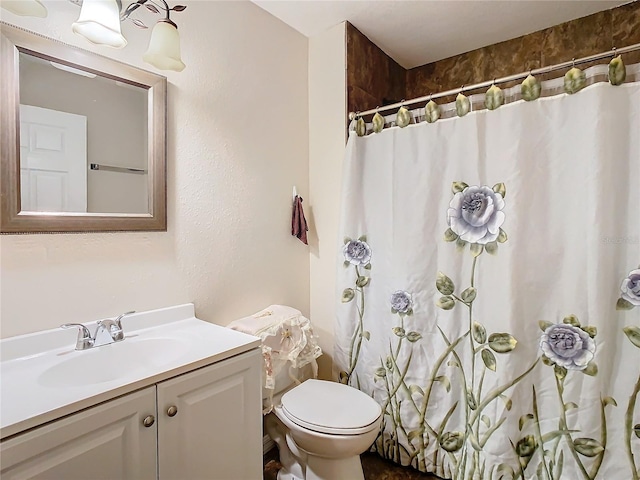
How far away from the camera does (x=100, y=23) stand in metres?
1.12

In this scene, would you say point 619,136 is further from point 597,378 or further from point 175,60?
point 175,60

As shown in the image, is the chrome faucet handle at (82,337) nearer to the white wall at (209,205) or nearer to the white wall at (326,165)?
the white wall at (209,205)

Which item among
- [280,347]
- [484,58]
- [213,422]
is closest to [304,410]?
[280,347]

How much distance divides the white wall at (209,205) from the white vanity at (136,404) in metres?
0.12

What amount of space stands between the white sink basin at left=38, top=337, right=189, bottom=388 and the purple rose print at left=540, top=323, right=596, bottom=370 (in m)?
1.43

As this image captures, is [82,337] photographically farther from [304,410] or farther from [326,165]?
[326,165]

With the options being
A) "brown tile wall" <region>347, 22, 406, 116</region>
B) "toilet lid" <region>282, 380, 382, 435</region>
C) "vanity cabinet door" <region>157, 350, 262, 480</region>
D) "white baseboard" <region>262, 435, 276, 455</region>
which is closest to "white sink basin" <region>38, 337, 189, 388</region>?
"vanity cabinet door" <region>157, 350, 262, 480</region>

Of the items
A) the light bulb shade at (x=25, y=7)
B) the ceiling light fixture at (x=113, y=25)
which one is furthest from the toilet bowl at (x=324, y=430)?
the light bulb shade at (x=25, y=7)

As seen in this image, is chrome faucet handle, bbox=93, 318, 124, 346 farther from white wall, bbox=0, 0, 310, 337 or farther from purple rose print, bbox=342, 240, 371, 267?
purple rose print, bbox=342, 240, 371, 267

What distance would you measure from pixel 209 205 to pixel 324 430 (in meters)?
1.10

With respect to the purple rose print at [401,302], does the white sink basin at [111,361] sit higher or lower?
lower

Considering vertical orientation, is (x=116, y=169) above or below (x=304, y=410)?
above

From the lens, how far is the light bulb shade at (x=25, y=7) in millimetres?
1011

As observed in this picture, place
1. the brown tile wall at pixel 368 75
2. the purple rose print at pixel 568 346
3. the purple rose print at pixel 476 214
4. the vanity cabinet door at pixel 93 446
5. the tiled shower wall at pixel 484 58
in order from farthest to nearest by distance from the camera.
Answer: the brown tile wall at pixel 368 75, the tiled shower wall at pixel 484 58, the purple rose print at pixel 476 214, the purple rose print at pixel 568 346, the vanity cabinet door at pixel 93 446
